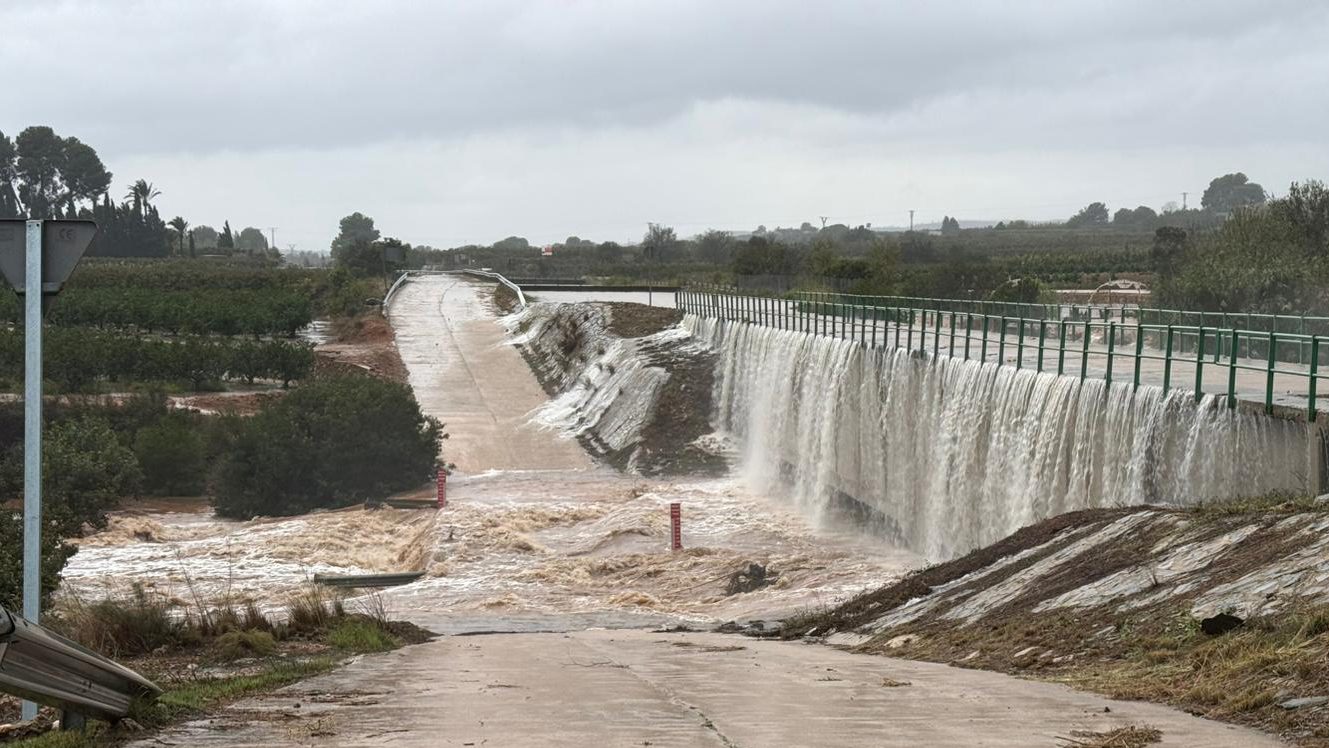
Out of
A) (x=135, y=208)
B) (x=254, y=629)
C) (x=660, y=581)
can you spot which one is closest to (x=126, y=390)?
(x=660, y=581)

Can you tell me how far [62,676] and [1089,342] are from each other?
21.4 m

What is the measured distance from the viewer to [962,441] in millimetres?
30375

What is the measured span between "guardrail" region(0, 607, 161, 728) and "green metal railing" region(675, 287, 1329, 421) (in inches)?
538

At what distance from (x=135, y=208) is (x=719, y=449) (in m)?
130

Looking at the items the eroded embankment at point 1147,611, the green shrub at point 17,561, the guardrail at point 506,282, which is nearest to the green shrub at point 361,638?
the green shrub at point 17,561

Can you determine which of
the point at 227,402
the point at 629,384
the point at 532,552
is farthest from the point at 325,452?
the point at 227,402

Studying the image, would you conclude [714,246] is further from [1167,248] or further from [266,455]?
[266,455]

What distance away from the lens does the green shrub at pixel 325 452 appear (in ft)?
154

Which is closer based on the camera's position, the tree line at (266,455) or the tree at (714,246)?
the tree line at (266,455)

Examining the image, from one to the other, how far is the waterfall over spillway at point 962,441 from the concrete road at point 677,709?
294 inches

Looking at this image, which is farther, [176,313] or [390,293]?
[390,293]

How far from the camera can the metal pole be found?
9852mm

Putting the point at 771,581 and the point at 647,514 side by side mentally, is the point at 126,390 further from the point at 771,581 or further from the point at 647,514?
the point at 771,581

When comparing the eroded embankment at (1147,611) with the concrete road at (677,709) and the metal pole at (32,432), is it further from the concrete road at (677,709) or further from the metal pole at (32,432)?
the metal pole at (32,432)
